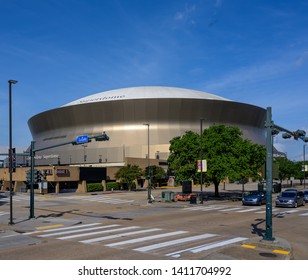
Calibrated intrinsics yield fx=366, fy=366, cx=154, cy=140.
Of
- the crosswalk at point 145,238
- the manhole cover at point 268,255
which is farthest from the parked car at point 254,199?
the manhole cover at point 268,255

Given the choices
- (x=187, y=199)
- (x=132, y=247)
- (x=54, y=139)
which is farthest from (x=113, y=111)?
(x=132, y=247)

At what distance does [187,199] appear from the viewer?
1834 inches

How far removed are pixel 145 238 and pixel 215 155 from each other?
2966 centimetres

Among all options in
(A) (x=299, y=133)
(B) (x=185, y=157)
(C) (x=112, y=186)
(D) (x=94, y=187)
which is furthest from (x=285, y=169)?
(A) (x=299, y=133)

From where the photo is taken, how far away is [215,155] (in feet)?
152

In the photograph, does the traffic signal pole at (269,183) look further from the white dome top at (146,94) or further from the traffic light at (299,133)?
the white dome top at (146,94)

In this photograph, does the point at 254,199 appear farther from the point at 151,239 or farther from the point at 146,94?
the point at 146,94

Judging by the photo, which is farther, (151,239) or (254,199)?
(254,199)

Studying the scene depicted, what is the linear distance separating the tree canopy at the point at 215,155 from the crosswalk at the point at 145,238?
2379 cm

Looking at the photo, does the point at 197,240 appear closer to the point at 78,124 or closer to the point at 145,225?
the point at 145,225

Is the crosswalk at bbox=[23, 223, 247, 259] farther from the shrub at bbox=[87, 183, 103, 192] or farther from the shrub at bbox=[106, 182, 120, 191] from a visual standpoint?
the shrub at bbox=[106, 182, 120, 191]

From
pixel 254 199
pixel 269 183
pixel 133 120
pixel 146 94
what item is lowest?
pixel 254 199

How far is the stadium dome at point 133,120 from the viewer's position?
371ft

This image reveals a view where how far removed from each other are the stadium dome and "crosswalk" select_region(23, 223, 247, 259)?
84.2 metres
